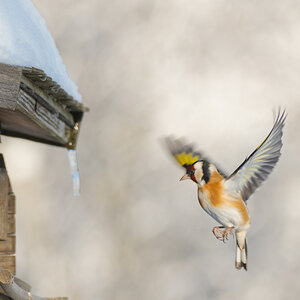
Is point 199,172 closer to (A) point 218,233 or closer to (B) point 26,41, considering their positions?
(A) point 218,233

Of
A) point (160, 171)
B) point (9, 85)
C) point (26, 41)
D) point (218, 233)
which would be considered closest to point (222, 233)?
point (218, 233)

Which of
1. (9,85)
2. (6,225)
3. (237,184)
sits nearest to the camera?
(237,184)

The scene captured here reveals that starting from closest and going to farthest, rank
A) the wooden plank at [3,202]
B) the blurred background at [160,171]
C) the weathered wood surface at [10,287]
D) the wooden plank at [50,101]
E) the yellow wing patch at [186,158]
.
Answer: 1. the yellow wing patch at [186,158]
2. the wooden plank at [50,101]
3. the weathered wood surface at [10,287]
4. the wooden plank at [3,202]
5. the blurred background at [160,171]

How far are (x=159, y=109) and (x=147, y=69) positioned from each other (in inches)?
28.7

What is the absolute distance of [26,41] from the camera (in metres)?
2.24

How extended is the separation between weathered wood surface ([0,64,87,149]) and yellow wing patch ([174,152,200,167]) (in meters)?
0.96

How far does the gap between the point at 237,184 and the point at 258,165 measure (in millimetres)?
58

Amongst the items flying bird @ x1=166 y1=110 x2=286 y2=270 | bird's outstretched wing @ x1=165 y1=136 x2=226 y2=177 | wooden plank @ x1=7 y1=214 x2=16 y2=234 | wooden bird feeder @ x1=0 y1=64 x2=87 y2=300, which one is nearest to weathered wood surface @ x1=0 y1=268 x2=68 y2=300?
wooden bird feeder @ x1=0 y1=64 x2=87 y2=300

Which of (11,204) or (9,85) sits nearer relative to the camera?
(9,85)

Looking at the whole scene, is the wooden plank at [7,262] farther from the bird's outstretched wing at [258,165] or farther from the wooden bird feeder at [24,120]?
the bird's outstretched wing at [258,165]

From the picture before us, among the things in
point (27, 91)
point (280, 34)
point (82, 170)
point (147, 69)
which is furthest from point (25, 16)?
point (280, 34)

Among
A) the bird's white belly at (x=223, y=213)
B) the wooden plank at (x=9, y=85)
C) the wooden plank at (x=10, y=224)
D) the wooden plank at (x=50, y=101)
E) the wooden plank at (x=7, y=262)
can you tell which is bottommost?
the bird's white belly at (x=223, y=213)

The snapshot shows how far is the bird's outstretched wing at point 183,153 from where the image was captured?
4.27ft

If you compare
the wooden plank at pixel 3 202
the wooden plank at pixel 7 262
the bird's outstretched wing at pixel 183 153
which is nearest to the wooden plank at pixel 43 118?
the wooden plank at pixel 3 202
